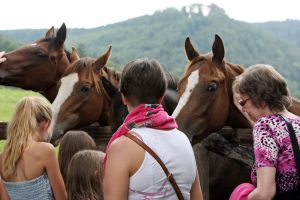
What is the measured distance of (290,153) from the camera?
261 centimetres

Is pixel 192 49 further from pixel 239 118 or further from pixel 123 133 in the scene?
pixel 123 133

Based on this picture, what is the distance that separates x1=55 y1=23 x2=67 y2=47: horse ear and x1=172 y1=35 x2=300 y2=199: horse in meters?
1.98

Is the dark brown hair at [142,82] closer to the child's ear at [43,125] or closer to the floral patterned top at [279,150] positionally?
the floral patterned top at [279,150]

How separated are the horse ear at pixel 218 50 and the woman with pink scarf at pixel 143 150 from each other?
7.04ft

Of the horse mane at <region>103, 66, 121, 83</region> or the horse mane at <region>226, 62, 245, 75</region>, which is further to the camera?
the horse mane at <region>103, 66, 121, 83</region>

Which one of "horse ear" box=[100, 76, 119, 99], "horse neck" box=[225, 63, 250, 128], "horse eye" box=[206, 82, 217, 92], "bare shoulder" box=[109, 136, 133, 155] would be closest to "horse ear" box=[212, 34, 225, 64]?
"horse neck" box=[225, 63, 250, 128]

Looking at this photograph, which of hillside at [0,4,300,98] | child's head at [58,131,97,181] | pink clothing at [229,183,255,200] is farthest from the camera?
hillside at [0,4,300,98]

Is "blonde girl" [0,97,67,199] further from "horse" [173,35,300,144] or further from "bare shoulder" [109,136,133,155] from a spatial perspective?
"horse" [173,35,300,144]

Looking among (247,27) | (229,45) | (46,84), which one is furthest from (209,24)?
(46,84)

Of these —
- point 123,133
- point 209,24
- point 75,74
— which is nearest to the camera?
point 123,133

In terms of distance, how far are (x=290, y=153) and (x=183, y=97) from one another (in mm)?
2107

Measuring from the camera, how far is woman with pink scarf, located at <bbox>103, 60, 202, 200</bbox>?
2443 millimetres

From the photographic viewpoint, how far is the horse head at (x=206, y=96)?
4.62 metres

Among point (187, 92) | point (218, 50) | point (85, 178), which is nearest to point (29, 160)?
point (85, 178)
